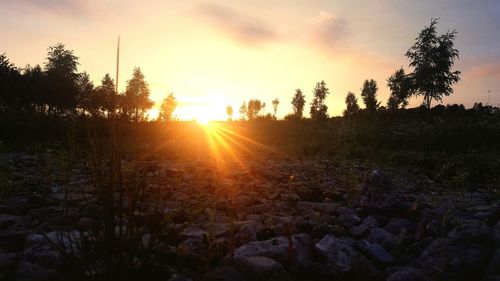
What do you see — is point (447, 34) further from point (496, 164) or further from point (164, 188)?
point (164, 188)

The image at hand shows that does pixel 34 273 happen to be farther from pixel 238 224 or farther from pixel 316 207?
pixel 316 207

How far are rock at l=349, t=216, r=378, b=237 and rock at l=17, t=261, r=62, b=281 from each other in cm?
245

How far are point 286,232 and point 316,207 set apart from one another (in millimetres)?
1250

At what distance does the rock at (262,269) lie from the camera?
2703 mm

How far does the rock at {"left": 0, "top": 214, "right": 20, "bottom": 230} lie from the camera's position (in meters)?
3.61

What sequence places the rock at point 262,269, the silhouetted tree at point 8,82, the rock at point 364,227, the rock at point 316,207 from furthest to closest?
1. the silhouetted tree at point 8,82
2. the rock at point 316,207
3. the rock at point 364,227
4. the rock at point 262,269

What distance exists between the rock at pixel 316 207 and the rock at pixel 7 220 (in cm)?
278

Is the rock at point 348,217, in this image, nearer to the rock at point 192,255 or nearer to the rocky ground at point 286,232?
the rocky ground at point 286,232

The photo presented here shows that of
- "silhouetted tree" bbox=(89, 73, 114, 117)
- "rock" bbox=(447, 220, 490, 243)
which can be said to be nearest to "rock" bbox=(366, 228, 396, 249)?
"rock" bbox=(447, 220, 490, 243)

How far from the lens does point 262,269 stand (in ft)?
8.93

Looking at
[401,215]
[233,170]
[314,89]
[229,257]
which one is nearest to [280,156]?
[233,170]

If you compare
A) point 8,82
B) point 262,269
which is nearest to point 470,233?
point 262,269

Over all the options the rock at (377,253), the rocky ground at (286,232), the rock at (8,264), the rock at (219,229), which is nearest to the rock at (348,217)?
the rocky ground at (286,232)

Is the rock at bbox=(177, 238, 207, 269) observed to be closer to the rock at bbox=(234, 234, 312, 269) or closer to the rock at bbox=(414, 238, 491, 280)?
A: the rock at bbox=(234, 234, 312, 269)
